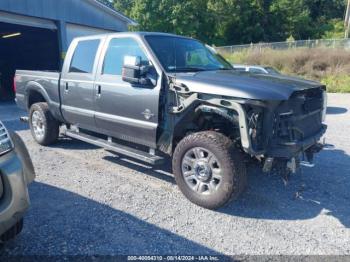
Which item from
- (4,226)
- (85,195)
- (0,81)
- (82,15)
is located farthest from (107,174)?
(0,81)

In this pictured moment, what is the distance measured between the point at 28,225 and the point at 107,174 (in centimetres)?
166

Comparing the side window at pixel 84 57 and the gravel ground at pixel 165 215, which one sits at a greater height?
the side window at pixel 84 57

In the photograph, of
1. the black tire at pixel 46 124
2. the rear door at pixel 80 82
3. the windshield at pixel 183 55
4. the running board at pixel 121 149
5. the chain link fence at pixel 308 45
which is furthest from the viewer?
the chain link fence at pixel 308 45

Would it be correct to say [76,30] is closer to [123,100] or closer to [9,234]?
[123,100]

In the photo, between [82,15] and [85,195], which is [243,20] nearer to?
[82,15]

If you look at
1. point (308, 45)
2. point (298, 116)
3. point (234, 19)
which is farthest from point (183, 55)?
point (234, 19)

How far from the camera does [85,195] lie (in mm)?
4363

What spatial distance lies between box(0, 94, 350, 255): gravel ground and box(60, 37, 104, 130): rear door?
81 cm

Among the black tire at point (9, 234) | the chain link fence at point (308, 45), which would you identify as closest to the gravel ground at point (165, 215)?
the black tire at point (9, 234)

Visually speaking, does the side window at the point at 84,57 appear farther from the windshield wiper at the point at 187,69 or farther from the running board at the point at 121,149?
the windshield wiper at the point at 187,69

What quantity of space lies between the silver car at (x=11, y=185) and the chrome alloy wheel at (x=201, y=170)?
1.91m

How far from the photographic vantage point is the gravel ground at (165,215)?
3.25 metres

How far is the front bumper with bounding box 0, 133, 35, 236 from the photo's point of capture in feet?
8.50

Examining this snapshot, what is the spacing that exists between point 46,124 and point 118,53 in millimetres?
2337
